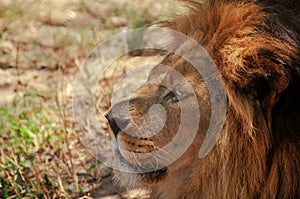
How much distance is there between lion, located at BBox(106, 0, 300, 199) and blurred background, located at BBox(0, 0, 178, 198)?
0.72 meters

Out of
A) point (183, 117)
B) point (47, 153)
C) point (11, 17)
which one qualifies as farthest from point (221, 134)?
point (11, 17)

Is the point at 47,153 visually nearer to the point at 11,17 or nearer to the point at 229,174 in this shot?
the point at 11,17

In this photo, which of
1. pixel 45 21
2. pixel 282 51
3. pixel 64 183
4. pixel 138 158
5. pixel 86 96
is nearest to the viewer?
pixel 282 51

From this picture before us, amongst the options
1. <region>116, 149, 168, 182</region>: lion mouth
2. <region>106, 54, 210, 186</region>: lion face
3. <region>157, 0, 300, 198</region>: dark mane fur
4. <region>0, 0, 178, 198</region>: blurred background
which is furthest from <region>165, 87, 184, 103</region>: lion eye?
<region>0, 0, 178, 198</region>: blurred background

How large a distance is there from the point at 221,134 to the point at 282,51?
41 centimetres

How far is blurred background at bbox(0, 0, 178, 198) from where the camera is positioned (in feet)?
11.6

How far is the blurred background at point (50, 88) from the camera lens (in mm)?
3541

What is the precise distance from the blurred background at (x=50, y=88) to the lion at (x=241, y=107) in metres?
0.72

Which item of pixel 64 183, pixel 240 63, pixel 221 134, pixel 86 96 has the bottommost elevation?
Answer: pixel 64 183

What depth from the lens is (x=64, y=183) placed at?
3.53 m

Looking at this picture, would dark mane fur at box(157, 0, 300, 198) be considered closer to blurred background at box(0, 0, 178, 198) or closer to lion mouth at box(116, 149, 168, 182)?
lion mouth at box(116, 149, 168, 182)

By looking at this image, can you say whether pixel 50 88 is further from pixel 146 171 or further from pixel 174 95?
pixel 174 95

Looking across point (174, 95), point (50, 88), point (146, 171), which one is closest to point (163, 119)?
point (174, 95)

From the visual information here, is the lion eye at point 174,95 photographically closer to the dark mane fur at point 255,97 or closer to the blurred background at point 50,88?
the dark mane fur at point 255,97
